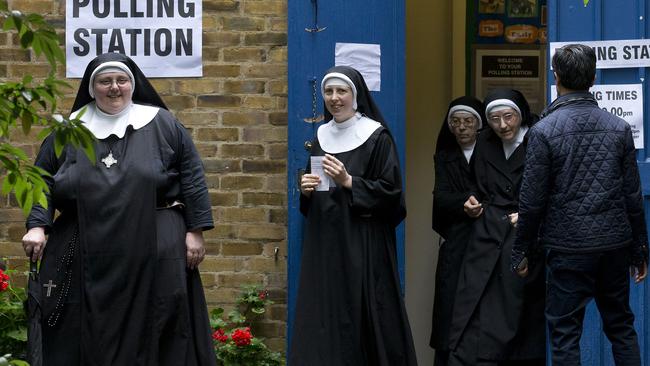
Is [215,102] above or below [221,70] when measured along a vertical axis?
below

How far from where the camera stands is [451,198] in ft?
22.4

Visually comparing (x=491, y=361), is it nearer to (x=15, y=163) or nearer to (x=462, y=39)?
(x=462, y=39)

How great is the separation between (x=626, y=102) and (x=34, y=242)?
3.00 m

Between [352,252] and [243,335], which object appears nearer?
[352,252]

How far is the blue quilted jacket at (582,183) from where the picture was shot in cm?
538

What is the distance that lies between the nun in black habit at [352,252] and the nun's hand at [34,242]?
1.32 m

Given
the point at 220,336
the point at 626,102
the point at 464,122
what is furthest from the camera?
the point at 464,122

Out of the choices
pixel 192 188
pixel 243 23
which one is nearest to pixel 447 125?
pixel 243 23

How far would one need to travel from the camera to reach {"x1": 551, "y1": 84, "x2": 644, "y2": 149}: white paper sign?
20.3 feet

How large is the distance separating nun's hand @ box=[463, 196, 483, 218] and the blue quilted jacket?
1124 mm

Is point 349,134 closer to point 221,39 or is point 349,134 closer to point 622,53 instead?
point 221,39

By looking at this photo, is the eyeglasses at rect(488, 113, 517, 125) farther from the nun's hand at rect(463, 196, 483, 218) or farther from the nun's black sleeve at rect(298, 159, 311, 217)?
the nun's black sleeve at rect(298, 159, 311, 217)

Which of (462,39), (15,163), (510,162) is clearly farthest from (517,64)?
(15,163)

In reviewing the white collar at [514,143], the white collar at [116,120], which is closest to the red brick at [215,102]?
the white collar at [116,120]
